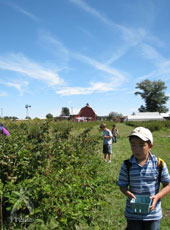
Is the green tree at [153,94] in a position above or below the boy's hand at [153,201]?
above

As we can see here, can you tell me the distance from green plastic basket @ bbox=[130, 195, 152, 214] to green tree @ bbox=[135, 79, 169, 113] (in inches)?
3443

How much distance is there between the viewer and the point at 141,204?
2.41 meters

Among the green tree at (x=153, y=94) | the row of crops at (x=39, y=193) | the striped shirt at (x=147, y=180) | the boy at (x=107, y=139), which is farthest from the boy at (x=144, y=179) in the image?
the green tree at (x=153, y=94)

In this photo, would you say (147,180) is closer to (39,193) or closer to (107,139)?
(39,193)

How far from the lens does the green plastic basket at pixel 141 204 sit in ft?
7.89

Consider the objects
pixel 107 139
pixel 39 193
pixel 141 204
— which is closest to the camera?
pixel 141 204

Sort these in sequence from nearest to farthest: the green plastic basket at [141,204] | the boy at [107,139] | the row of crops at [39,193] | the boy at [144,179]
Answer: the green plastic basket at [141,204], the boy at [144,179], the row of crops at [39,193], the boy at [107,139]

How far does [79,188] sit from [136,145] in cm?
250

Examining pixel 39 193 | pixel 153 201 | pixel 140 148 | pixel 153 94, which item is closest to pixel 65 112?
pixel 153 94

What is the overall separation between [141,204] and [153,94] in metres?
88.5

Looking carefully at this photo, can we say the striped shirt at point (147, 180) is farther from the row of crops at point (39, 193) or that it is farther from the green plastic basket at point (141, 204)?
the row of crops at point (39, 193)

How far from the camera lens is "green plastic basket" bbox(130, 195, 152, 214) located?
2.40 metres

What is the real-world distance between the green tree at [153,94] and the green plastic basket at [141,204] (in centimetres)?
8744

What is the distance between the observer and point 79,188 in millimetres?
4664
